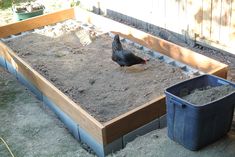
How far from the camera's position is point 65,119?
4.02 metres

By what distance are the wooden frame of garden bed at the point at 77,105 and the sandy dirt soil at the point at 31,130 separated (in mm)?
174

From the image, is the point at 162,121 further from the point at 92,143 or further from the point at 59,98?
the point at 59,98

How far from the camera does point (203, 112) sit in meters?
2.97

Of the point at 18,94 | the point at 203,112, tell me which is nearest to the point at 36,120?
the point at 18,94

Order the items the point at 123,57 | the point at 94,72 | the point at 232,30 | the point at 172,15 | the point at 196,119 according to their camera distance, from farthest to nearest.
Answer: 1. the point at 172,15
2. the point at 232,30
3. the point at 94,72
4. the point at 123,57
5. the point at 196,119

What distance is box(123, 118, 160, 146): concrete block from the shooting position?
350cm

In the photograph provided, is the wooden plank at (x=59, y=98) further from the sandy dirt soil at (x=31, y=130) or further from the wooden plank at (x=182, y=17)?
the wooden plank at (x=182, y=17)

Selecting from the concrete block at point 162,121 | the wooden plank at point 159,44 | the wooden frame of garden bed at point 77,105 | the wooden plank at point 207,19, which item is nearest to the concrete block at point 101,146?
the wooden frame of garden bed at point 77,105

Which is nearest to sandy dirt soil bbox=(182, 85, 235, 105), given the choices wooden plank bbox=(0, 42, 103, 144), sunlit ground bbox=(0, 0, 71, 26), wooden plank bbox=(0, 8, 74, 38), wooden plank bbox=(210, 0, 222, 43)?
wooden plank bbox=(0, 42, 103, 144)

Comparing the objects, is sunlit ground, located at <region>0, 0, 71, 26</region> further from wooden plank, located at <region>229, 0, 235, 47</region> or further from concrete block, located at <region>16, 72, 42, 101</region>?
wooden plank, located at <region>229, 0, 235, 47</region>

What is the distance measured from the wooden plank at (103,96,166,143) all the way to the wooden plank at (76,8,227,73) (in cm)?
108

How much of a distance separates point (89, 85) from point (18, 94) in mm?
1041

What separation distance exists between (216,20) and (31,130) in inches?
123

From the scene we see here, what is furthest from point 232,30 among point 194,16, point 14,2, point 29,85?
point 14,2
